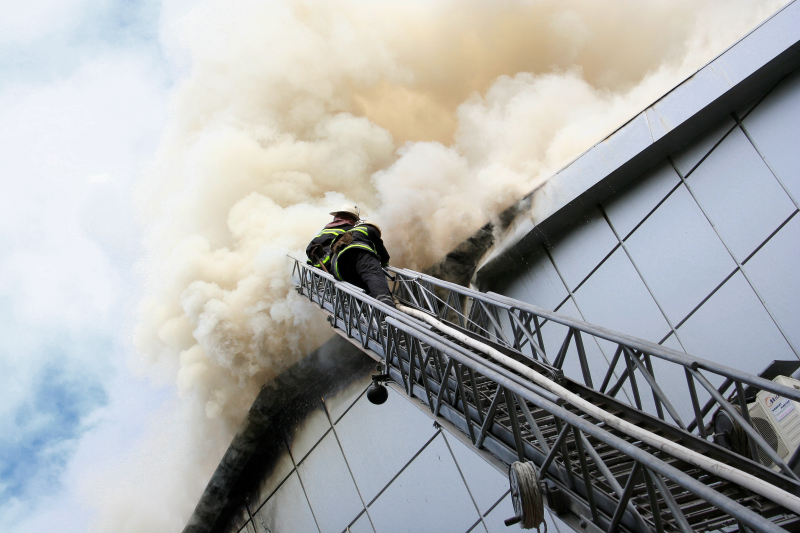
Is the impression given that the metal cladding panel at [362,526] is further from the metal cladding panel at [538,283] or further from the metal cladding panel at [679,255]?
the metal cladding panel at [679,255]

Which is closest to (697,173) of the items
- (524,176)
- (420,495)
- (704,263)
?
(704,263)

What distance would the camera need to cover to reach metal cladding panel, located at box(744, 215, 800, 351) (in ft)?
18.4

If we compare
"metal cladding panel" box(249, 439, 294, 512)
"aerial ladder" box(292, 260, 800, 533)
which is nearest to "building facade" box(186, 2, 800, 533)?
"metal cladding panel" box(249, 439, 294, 512)

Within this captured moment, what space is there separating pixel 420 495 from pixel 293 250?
4910 millimetres

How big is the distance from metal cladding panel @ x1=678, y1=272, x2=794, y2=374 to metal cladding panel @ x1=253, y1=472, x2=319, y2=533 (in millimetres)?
6856

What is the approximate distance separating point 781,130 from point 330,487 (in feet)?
27.5

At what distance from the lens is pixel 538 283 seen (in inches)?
314

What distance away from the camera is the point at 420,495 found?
7.38 m

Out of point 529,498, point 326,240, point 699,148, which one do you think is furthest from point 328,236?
point 699,148

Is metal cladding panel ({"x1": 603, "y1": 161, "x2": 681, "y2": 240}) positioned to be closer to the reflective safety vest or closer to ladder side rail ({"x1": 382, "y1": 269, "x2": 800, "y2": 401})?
ladder side rail ({"x1": 382, "y1": 269, "x2": 800, "y2": 401})

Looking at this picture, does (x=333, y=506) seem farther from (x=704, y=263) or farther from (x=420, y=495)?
(x=704, y=263)

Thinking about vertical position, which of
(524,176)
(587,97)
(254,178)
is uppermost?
(254,178)

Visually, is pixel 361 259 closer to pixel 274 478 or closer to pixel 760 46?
pixel 760 46

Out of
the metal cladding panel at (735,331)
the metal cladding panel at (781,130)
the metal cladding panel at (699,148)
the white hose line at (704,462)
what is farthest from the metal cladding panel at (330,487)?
the metal cladding panel at (781,130)
